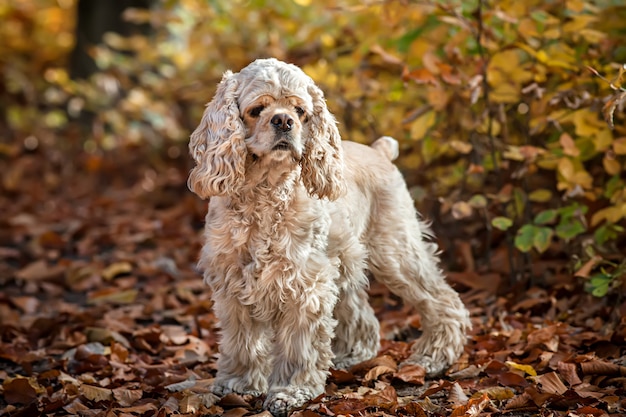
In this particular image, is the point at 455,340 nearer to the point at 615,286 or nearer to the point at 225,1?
the point at 615,286

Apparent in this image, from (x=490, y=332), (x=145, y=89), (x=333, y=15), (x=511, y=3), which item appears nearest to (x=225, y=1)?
(x=333, y=15)

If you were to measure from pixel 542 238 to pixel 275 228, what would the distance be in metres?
2.09

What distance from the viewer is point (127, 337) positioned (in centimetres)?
539

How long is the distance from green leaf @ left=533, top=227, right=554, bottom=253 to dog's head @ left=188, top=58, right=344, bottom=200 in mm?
1800

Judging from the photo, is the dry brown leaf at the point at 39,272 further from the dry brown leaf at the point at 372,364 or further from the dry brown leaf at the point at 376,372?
the dry brown leaf at the point at 376,372

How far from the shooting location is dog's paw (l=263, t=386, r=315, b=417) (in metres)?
3.98

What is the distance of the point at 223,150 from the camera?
390cm

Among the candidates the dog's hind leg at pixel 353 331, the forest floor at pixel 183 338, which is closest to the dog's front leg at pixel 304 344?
the forest floor at pixel 183 338

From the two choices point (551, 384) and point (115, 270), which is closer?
point (551, 384)

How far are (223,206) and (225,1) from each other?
4645mm

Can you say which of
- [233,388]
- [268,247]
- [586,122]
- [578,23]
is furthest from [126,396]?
[578,23]

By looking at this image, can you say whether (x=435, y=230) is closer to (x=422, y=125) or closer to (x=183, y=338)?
(x=422, y=125)

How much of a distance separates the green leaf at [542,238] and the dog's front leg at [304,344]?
5.67 ft

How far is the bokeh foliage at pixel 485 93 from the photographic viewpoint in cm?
530
